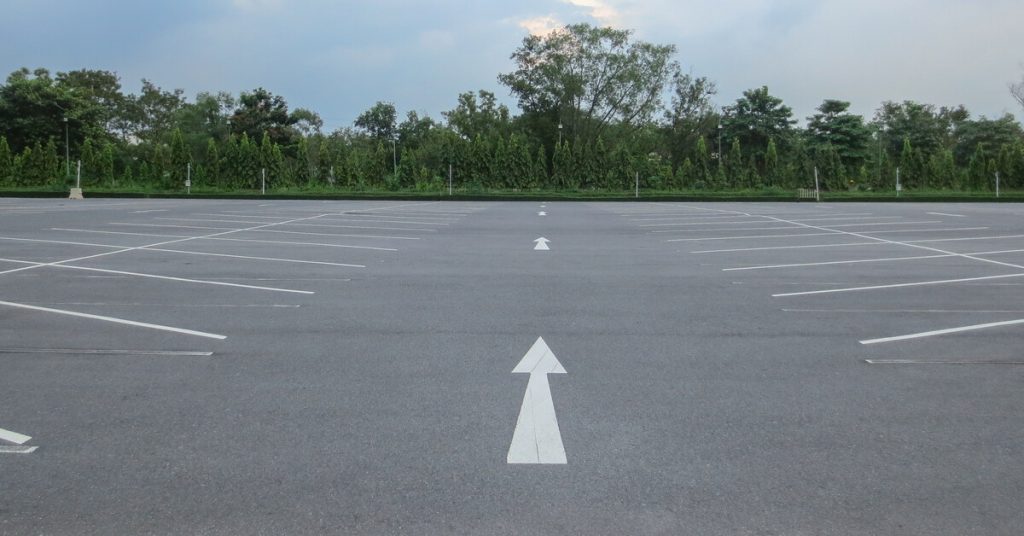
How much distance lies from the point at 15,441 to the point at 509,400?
2825mm

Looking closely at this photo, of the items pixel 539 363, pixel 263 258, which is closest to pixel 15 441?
pixel 539 363

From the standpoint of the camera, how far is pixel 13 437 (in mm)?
4453

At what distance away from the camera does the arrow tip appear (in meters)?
5.95

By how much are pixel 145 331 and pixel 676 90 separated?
65575 millimetres

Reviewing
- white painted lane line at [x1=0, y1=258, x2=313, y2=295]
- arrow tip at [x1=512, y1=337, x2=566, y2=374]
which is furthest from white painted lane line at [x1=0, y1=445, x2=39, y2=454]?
white painted lane line at [x1=0, y1=258, x2=313, y2=295]

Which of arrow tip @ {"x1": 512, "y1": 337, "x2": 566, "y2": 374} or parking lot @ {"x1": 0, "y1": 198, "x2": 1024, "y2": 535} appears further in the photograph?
arrow tip @ {"x1": 512, "y1": 337, "x2": 566, "y2": 374}

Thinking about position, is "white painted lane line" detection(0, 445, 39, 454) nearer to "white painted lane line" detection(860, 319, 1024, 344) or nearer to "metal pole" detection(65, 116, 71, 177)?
"white painted lane line" detection(860, 319, 1024, 344)

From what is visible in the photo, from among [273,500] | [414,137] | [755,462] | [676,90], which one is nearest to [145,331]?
[273,500]

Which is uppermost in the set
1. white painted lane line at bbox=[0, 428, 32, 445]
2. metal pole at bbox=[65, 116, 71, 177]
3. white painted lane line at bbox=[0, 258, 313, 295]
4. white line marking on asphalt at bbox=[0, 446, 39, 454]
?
metal pole at bbox=[65, 116, 71, 177]

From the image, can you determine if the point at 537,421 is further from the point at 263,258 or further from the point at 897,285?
the point at 263,258

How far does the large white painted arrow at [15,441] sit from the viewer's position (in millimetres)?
4227

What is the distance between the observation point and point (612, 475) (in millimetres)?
3896

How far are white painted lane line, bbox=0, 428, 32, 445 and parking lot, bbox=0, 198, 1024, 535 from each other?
0.07ft

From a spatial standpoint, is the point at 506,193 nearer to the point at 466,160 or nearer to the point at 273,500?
the point at 466,160
